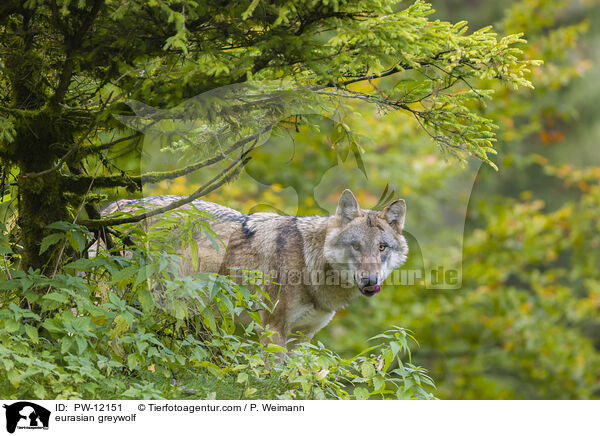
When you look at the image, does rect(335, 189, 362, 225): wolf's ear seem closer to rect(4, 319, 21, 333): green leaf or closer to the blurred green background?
rect(4, 319, 21, 333): green leaf

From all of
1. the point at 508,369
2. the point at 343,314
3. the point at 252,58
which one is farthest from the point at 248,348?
the point at 508,369

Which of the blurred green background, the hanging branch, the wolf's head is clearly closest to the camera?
the hanging branch

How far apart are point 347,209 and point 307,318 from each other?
2.59 ft

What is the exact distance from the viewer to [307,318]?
3.99m

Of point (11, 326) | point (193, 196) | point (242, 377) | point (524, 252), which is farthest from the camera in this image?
point (524, 252)

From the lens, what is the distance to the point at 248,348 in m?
3.62

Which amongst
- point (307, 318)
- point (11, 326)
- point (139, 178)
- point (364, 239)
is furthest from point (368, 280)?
point (11, 326)

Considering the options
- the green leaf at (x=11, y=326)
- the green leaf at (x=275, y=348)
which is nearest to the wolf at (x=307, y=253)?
the green leaf at (x=275, y=348)

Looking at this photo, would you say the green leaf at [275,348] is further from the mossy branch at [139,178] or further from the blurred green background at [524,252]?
the blurred green background at [524,252]

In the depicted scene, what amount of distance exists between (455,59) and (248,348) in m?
2.00

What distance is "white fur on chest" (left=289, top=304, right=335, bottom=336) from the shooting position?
3932mm

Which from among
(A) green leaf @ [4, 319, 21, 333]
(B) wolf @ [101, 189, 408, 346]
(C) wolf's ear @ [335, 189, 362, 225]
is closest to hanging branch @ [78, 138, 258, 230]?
(B) wolf @ [101, 189, 408, 346]

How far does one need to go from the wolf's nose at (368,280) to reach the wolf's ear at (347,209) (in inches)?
15.5

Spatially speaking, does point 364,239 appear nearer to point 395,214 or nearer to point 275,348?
point 395,214
